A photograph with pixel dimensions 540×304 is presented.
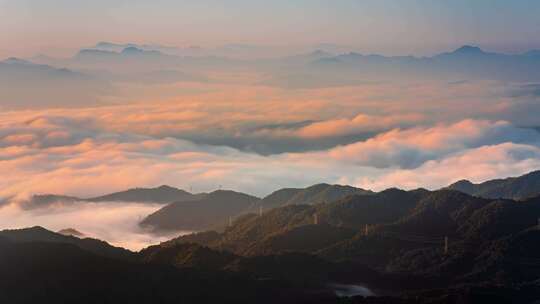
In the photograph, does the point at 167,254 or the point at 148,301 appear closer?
the point at 148,301

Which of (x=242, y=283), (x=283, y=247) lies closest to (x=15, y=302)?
(x=242, y=283)

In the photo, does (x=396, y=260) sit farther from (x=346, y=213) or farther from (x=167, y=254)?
(x=167, y=254)

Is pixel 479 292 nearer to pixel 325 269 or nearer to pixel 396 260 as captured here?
pixel 325 269

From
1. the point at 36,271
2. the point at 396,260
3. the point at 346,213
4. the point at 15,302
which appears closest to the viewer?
the point at 15,302

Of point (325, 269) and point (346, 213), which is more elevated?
point (346, 213)

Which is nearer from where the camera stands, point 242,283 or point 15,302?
point 15,302

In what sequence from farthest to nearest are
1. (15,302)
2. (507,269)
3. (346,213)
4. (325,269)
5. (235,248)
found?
(346,213) → (235,248) → (507,269) → (325,269) → (15,302)

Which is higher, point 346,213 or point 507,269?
point 346,213

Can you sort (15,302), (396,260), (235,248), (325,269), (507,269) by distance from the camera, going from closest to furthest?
(15,302)
(325,269)
(507,269)
(396,260)
(235,248)

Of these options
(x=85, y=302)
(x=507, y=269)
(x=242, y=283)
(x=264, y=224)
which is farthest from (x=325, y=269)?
(x=264, y=224)
